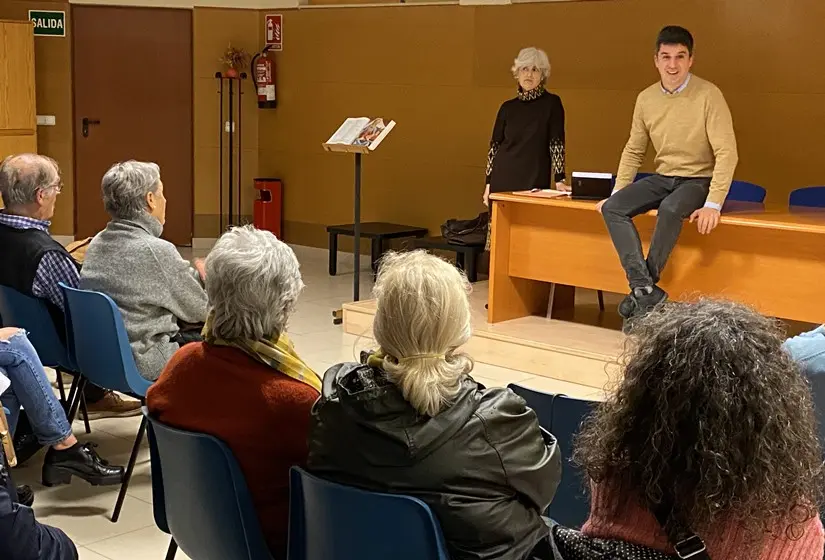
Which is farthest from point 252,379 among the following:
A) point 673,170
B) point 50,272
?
point 673,170

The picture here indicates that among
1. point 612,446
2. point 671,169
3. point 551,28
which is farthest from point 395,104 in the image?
point 612,446

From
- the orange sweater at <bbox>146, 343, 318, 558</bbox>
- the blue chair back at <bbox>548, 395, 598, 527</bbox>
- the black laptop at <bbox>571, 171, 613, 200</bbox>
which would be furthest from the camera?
the black laptop at <bbox>571, 171, 613, 200</bbox>

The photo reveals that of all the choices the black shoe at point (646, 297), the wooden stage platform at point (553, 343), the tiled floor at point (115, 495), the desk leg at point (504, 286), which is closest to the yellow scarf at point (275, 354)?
the tiled floor at point (115, 495)

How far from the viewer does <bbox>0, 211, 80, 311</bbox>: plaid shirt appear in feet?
12.9

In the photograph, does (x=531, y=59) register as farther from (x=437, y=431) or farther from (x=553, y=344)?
(x=437, y=431)

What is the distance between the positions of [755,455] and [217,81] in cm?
840

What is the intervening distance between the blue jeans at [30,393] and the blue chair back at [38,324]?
15.4 inches

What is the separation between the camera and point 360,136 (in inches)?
243

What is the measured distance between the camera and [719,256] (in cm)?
520

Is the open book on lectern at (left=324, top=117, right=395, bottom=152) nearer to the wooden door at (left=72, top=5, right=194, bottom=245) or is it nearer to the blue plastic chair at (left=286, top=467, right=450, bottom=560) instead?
the wooden door at (left=72, top=5, right=194, bottom=245)

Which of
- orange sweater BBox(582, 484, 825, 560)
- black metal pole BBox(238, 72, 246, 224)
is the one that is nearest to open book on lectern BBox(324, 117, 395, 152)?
black metal pole BBox(238, 72, 246, 224)

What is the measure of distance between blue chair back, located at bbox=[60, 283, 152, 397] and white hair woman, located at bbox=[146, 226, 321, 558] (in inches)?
44.4

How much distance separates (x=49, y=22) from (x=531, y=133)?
482cm

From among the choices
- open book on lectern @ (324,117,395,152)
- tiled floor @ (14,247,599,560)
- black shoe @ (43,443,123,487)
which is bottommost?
tiled floor @ (14,247,599,560)
